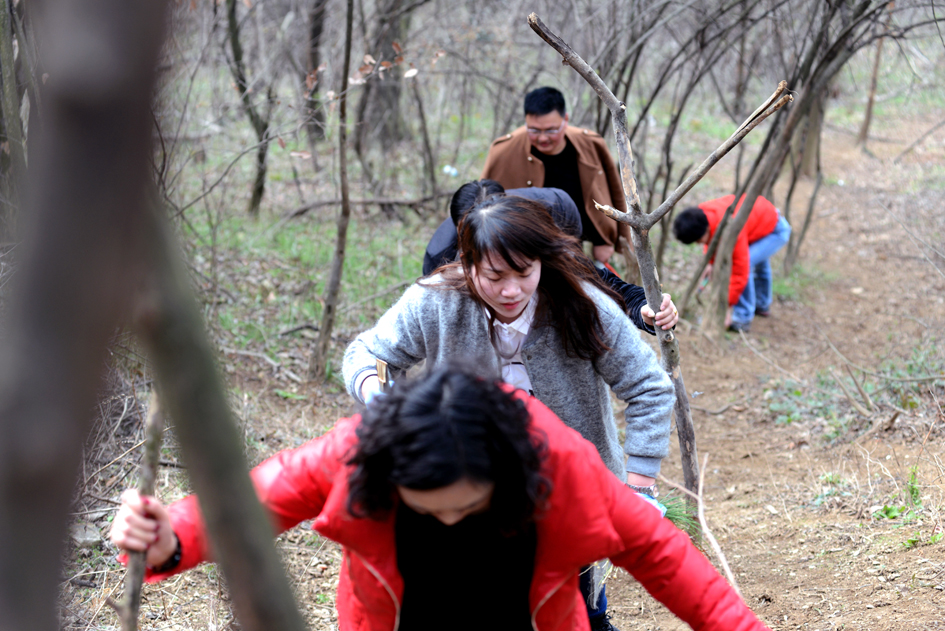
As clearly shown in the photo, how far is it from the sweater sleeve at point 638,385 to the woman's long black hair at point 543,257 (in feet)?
0.17


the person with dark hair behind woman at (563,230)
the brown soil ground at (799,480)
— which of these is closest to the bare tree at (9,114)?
the brown soil ground at (799,480)

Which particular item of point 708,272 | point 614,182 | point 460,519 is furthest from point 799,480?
point 708,272

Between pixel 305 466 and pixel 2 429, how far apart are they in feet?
2.83

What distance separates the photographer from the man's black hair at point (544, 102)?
4.22 m

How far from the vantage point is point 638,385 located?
7.23 feet

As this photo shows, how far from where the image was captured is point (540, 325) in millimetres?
2188

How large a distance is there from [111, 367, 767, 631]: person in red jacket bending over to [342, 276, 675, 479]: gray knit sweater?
2.21 feet

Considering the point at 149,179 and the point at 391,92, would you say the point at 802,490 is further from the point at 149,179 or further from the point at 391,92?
the point at 391,92

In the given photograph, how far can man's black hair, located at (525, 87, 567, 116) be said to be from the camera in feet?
13.8

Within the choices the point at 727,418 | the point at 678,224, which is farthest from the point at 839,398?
the point at 678,224

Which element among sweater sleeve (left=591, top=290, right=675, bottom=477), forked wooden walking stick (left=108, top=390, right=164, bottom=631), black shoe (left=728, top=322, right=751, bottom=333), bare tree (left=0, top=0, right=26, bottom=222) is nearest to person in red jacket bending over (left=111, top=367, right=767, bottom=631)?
forked wooden walking stick (left=108, top=390, right=164, bottom=631)

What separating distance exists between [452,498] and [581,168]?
3461 mm

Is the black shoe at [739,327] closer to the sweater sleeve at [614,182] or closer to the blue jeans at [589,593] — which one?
the sweater sleeve at [614,182]

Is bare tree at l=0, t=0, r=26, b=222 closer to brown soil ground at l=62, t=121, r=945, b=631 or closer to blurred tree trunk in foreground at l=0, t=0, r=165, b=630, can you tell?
brown soil ground at l=62, t=121, r=945, b=631
